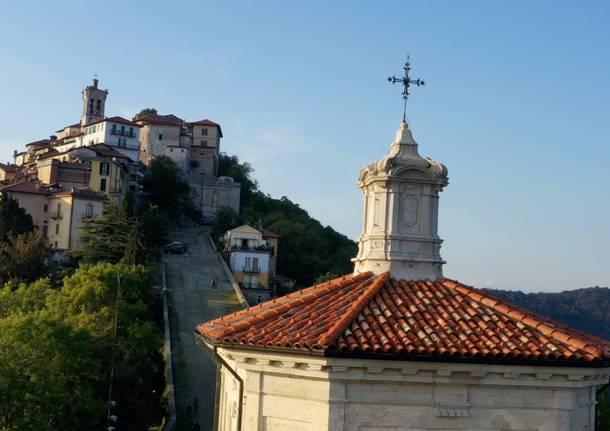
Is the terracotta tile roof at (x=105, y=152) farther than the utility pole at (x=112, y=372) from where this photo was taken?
Yes

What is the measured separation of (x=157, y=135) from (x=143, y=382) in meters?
92.5

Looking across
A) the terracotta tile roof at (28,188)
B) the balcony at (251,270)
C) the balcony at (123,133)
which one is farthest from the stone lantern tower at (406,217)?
the balcony at (123,133)

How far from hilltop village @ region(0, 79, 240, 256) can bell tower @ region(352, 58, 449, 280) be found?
78.7m

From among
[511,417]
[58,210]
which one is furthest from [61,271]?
[511,417]

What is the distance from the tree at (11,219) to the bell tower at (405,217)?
6974cm

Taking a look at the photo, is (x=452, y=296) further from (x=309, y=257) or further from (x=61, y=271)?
(x=309, y=257)

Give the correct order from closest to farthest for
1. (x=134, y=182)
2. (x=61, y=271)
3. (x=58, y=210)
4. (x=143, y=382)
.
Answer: (x=143, y=382) → (x=61, y=271) → (x=58, y=210) → (x=134, y=182)

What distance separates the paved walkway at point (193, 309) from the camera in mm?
48750

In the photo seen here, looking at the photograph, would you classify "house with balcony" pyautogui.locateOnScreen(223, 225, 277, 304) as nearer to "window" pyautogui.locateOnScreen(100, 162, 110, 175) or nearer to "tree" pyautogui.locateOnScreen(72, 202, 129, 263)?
"tree" pyautogui.locateOnScreen(72, 202, 129, 263)

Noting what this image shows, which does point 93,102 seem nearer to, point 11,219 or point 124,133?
point 124,133

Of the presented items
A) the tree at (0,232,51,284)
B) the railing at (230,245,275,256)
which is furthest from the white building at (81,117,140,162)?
the tree at (0,232,51,284)

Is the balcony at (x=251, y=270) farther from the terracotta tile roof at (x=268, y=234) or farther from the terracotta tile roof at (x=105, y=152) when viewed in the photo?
the terracotta tile roof at (x=105, y=152)

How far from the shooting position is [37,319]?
1711 inches

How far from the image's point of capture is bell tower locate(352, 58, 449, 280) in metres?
15.7
